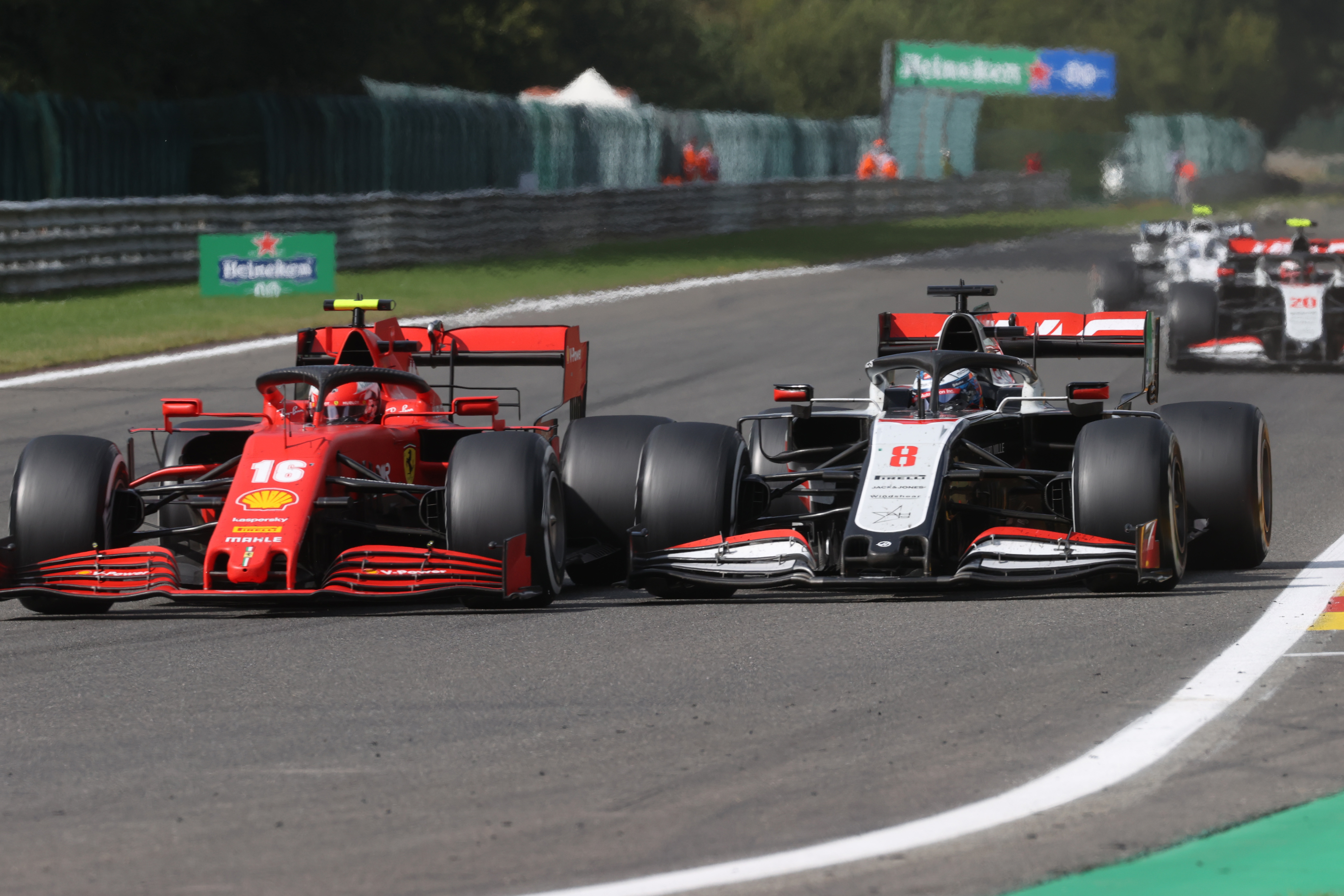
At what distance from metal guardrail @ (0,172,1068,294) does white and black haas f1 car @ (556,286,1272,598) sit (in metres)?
16.1

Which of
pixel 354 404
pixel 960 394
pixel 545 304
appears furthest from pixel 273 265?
pixel 960 394

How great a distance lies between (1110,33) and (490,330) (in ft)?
264

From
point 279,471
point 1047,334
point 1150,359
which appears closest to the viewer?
point 279,471

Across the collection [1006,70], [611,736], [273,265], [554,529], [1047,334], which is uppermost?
[1006,70]

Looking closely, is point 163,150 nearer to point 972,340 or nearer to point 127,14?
point 127,14

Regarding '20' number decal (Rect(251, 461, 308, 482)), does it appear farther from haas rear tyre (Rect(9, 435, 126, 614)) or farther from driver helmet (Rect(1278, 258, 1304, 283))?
driver helmet (Rect(1278, 258, 1304, 283))

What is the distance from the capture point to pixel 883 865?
502cm

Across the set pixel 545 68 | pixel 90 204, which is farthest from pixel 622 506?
pixel 545 68

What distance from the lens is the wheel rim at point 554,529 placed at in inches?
365

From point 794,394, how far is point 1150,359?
7.46 feet

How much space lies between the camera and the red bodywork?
885 centimetres

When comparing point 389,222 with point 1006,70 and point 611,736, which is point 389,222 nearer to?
point 611,736

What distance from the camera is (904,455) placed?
9398mm

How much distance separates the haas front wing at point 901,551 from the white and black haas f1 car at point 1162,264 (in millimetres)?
15478
